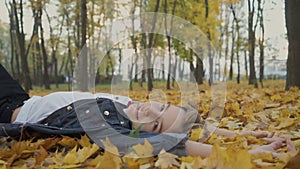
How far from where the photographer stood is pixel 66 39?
17.5 m

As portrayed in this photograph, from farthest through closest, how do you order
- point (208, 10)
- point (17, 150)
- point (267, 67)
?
point (267, 67) → point (208, 10) → point (17, 150)

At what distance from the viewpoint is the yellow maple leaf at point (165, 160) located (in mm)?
1117

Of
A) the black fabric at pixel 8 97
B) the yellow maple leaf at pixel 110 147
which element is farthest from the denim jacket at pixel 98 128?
the black fabric at pixel 8 97

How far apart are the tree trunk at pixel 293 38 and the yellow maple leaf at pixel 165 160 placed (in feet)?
12.5

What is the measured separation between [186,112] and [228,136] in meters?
0.29

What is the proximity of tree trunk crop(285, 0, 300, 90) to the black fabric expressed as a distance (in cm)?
353

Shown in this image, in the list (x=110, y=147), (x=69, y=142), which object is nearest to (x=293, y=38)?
(x=69, y=142)

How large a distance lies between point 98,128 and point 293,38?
387cm

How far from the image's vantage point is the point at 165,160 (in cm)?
114

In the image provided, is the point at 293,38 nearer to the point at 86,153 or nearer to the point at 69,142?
the point at 69,142

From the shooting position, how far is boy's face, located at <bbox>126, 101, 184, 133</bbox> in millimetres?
1478

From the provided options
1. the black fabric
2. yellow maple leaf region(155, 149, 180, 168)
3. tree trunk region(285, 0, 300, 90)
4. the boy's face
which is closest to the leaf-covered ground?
yellow maple leaf region(155, 149, 180, 168)

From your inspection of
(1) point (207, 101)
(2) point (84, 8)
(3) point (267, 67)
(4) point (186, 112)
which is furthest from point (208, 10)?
(3) point (267, 67)

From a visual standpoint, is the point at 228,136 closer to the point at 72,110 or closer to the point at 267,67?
the point at 72,110
